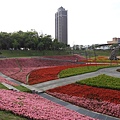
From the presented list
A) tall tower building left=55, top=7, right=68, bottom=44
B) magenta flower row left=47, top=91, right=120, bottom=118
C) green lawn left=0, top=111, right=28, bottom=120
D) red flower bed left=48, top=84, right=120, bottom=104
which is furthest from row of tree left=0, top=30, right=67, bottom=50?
tall tower building left=55, top=7, right=68, bottom=44

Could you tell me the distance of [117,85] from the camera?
14.5 m

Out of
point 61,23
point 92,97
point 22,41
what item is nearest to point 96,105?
point 92,97

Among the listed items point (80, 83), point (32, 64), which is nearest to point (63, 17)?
point (32, 64)

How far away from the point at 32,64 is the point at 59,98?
26.5m

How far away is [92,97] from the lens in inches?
480

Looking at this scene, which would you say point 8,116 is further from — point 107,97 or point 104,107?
point 107,97

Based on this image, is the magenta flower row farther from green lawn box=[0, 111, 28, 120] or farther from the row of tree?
the row of tree

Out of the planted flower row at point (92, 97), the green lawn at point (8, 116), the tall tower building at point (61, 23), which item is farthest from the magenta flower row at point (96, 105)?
the tall tower building at point (61, 23)

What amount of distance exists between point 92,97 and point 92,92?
1061 millimetres

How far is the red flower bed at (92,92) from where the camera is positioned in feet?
38.5

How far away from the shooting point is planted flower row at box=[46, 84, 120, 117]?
10189 mm

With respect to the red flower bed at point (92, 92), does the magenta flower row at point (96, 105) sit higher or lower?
lower

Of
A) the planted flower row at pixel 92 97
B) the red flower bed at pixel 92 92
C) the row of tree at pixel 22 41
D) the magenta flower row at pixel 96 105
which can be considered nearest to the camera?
the magenta flower row at pixel 96 105

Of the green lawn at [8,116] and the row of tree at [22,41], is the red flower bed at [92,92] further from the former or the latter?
the row of tree at [22,41]
